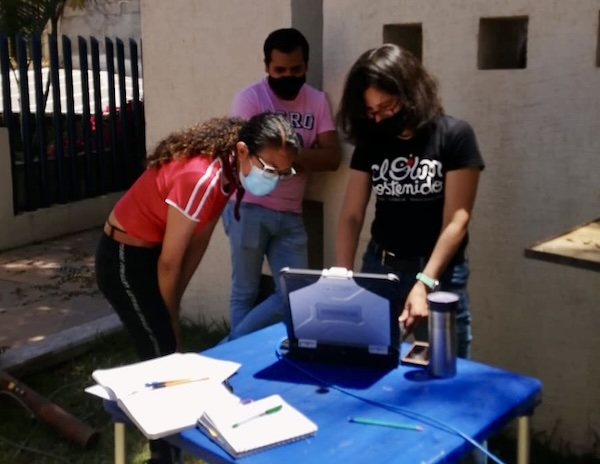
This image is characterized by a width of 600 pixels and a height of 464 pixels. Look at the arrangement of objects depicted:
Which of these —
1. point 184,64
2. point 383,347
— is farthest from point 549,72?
point 184,64

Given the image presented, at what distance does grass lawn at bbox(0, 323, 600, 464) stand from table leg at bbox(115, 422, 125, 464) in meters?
1.30

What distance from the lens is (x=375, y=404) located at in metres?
2.35

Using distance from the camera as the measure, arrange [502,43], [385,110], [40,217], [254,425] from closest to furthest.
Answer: [254,425], [385,110], [502,43], [40,217]

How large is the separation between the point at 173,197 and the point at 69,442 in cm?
171

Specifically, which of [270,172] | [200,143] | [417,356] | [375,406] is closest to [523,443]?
[417,356]

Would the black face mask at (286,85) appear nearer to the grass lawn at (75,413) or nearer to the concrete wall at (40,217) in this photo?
the grass lawn at (75,413)

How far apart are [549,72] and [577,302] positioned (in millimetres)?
973

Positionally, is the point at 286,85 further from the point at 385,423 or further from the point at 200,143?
the point at 385,423

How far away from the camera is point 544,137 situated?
362 cm

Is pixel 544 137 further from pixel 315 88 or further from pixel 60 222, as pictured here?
pixel 60 222

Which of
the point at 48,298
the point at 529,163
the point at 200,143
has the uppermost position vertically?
the point at 200,143

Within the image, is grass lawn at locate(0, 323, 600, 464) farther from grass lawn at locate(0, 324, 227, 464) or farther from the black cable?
the black cable

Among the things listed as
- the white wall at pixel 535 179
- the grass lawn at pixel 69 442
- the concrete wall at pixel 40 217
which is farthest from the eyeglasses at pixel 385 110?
the concrete wall at pixel 40 217

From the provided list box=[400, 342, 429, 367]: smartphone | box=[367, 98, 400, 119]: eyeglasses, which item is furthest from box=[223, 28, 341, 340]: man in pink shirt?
box=[400, 342, 429, 367]: smartphone
